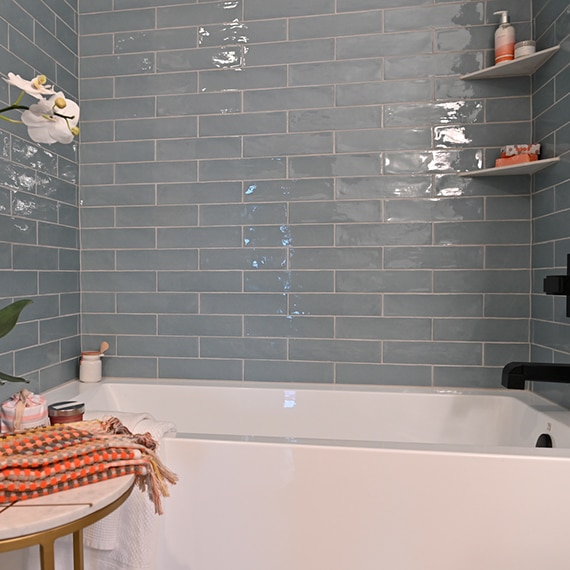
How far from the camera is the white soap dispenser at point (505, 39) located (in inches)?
72.7

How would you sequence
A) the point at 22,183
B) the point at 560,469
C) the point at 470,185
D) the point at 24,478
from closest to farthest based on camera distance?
the point at 24,478
the point at 560,469
the point at 22,183
the point at 470,185

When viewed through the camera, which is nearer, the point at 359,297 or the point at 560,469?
the point at 560,469

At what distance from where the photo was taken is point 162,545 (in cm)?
135

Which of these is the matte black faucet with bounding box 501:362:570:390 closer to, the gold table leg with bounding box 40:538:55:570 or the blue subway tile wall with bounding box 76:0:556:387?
the blue subway tile wall with bounding box 76:0:556:387

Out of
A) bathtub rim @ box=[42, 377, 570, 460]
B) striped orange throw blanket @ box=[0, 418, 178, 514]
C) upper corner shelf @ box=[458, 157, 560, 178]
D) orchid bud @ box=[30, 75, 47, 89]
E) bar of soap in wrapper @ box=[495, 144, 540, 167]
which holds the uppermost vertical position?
bar of soap in wrapper @ box=[495, 144, 540, 167]

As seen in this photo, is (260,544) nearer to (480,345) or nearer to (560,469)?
(560,469)

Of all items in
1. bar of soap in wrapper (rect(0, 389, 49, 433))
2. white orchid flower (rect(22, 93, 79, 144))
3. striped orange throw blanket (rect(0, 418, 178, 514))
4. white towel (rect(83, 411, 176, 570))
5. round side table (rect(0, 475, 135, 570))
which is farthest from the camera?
bar of soap in wrapper (rect(0, 389, 49, 433))

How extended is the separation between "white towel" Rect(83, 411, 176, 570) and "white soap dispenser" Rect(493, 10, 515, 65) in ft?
6.85

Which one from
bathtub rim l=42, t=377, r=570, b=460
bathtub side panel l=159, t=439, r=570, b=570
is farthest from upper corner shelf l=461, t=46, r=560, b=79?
bathtub side panel l=159, t=439, r=570, b=570

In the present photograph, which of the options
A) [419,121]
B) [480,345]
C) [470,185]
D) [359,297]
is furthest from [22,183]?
[480,345]

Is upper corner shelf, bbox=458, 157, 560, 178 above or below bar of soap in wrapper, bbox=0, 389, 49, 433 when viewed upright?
above

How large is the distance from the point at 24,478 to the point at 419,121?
76.1 inches

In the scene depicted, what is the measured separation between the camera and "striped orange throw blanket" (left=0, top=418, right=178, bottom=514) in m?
0.86

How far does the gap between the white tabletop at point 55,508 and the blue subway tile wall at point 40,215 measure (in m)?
1.04
